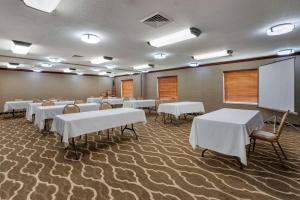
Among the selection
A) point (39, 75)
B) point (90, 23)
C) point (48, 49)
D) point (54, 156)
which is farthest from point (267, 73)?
point (39, 75)

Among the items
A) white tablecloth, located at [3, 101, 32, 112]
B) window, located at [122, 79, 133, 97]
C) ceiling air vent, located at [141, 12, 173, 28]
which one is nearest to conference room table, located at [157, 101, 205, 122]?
ceiling air vent, located at [141, 12, 173, 28]

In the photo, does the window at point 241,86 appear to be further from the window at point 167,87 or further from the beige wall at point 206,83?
the window at point 167,87

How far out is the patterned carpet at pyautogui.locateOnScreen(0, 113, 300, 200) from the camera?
6.55 ft

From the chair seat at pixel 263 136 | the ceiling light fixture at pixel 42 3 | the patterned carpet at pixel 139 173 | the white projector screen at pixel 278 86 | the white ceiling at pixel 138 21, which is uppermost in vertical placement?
the white ceiling at pixel 138 21

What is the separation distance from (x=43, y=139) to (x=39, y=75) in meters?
6.86

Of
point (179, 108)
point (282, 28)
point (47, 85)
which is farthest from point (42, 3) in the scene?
point (47, 85)

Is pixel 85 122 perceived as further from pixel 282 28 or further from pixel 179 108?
pixel 282 28

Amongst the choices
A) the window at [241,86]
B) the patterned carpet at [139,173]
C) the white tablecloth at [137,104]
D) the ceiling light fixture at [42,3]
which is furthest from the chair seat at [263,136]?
the white tablecloth at [137,104]

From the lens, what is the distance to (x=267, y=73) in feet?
15.2

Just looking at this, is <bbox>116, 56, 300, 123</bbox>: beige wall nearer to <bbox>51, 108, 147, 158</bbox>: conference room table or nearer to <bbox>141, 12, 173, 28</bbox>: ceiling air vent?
<bbox>51, 108, 147, 158</bbox>: conference room table

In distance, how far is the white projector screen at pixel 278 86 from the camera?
11.9 feet

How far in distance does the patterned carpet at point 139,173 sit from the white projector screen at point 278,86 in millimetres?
956

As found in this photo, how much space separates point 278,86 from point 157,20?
3.53m

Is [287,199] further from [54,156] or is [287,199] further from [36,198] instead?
[54,156]
